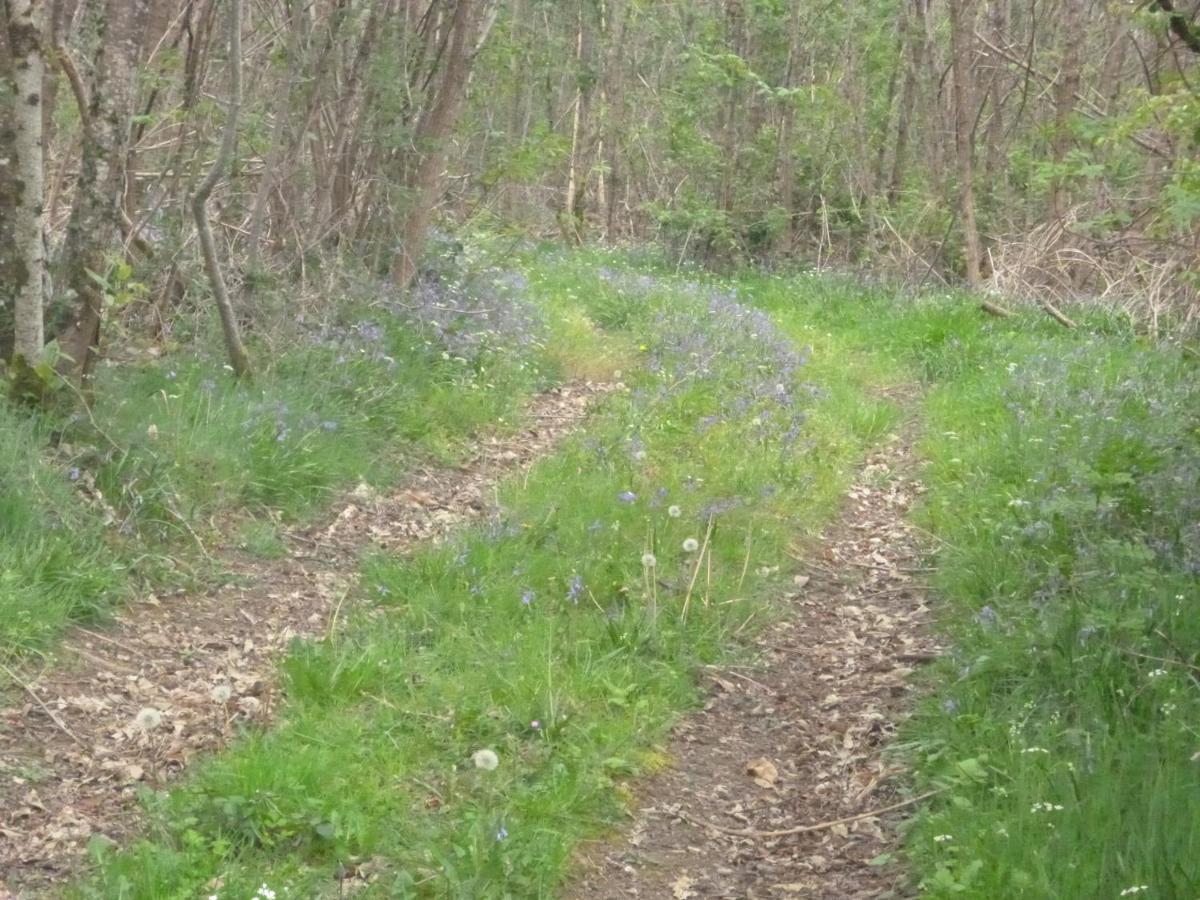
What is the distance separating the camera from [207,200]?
757cm

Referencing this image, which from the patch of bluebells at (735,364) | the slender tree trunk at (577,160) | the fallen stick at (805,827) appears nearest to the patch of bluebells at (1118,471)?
the fallen stick at (805,827)

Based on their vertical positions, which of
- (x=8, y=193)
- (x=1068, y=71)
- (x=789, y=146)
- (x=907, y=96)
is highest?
(x=1068, y=71)

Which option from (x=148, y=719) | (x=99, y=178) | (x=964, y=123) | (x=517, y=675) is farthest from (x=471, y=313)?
(x=964, y=123)

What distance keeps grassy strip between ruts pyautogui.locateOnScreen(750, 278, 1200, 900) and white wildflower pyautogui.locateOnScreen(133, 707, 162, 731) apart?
2661 mm

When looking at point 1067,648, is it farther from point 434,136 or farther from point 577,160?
point 577,160

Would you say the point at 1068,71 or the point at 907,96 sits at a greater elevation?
the point at 1068,71

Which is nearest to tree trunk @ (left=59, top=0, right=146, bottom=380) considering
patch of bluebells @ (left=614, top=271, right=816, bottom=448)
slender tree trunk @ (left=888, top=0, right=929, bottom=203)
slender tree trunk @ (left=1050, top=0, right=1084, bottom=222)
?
patch of bluebells @ (left=614, top=271, right=816, bottom=448)

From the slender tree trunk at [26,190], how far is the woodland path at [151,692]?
5.00 ft

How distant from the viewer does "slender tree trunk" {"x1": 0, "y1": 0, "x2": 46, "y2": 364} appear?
18.5ft

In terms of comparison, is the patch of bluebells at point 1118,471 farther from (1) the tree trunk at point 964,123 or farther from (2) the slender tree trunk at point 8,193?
(1) the tree trunk at point 964,123

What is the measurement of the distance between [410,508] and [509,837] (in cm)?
358

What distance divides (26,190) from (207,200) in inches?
69.7

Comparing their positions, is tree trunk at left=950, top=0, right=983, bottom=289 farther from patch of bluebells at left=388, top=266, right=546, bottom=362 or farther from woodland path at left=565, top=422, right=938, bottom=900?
woodland path at left=565, top=422, right=938, bottom=900

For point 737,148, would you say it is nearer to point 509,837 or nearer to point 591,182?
point 591,182
